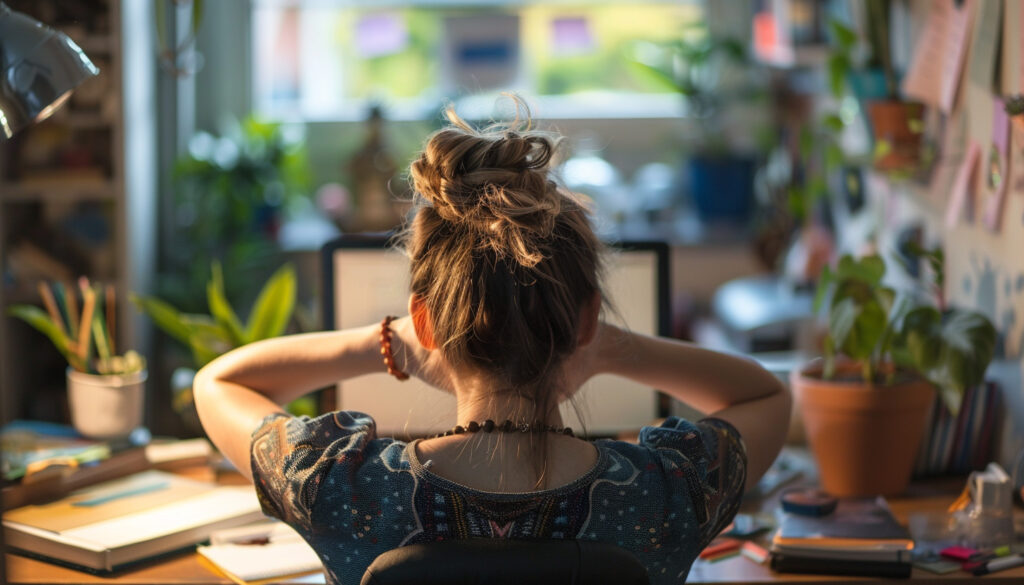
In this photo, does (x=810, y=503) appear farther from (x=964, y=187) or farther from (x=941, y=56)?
(x=941, y=56)

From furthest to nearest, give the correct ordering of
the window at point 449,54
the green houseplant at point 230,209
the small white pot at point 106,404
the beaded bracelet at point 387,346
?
the window at point 449,54 < the green houseplant at point 230,209 < the small white pot at point 106,404 < the beaded bracelet at point 387,346

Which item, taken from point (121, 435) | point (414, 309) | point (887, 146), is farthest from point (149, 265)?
point (414, 309)

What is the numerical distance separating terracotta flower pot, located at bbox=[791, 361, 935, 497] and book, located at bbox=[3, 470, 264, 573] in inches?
31.1

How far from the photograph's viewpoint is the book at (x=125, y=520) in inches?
54.2

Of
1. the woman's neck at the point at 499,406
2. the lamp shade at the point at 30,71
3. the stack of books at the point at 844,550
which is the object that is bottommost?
the stack of books at the point at 844,550

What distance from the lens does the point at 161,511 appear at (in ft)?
4.95

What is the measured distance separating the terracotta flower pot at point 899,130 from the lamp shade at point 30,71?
1321mm

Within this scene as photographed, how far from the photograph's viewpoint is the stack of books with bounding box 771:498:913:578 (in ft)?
4.36

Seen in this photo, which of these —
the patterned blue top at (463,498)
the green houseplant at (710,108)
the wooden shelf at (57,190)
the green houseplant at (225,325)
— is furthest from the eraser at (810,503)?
the wooden shelf at (57,190)

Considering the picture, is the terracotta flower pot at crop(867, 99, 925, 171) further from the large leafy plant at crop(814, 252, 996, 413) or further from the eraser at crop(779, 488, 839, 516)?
the eraser at crop(779, 488, 839, 516)

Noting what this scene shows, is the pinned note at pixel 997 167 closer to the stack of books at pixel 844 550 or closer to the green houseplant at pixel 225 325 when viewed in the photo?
the stack of books at pixel 844 550

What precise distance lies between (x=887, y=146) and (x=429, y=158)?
44.2 inches

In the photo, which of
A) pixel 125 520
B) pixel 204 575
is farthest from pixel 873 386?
pixel 125 520

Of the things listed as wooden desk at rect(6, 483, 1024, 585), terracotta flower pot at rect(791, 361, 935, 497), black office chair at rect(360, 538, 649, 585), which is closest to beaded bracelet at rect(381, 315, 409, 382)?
wooden desk at rect(6, 483, 1024, 585)
